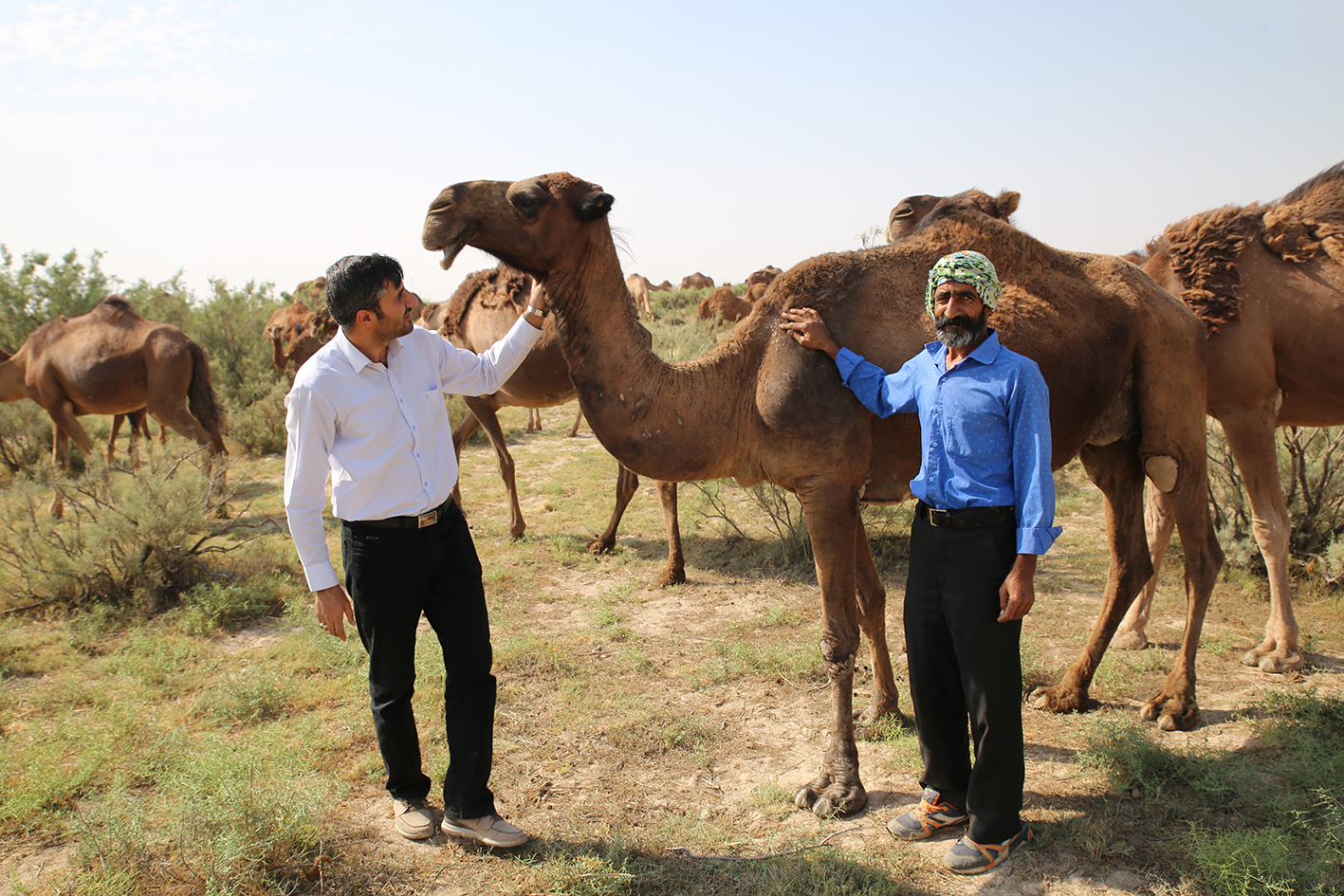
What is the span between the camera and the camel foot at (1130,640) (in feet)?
17.5

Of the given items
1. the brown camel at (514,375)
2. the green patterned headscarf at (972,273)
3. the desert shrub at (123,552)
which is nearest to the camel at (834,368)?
the green patterned headscarf at (972,273)

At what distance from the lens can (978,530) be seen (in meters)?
2.95

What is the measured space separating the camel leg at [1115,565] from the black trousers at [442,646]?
124 inches

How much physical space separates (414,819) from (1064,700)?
3459mm

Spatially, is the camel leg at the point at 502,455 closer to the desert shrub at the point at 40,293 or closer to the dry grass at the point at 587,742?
the dry grass at the point at 587,742

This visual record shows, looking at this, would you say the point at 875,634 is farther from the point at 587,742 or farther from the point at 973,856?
the point at 587,742

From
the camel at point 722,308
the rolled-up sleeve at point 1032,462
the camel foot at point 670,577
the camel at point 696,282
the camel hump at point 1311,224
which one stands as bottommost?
the camel foot at point 670,577

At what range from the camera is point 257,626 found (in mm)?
6133

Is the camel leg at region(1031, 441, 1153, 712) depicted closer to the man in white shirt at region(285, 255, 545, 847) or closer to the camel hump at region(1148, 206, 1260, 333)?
the camel hump at region(1148, 206, 1260, 333)

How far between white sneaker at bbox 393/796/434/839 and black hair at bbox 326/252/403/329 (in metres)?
2.10

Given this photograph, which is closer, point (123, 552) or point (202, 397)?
point (123, 552)

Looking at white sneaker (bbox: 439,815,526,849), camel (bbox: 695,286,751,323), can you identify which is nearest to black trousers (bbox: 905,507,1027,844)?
white sneaker (bbox: 439,815,526,849)

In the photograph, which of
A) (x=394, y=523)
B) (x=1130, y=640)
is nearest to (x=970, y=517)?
(x=394, y=523)

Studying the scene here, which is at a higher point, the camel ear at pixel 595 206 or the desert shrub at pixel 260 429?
the camel ear at pixel 595 206
